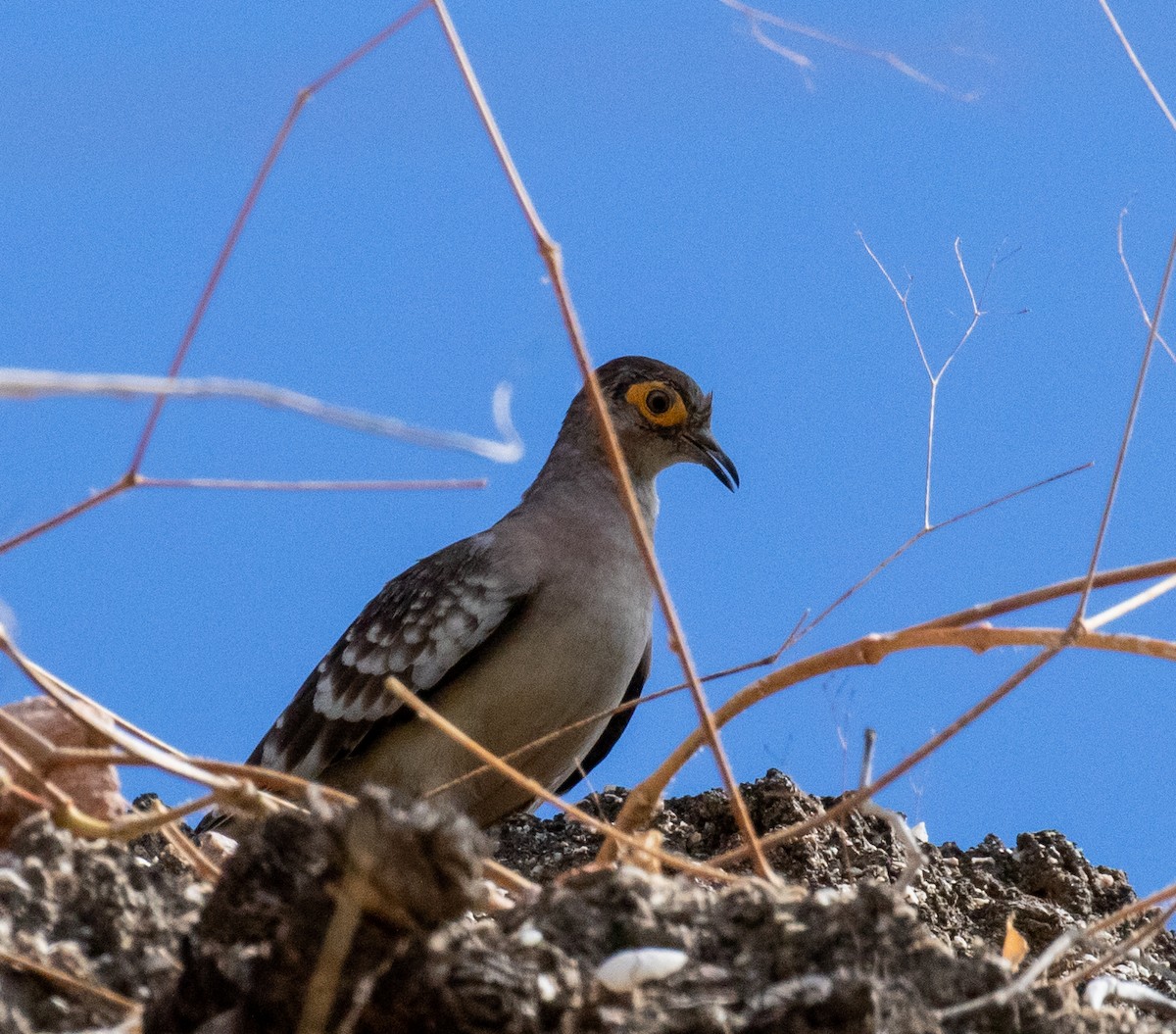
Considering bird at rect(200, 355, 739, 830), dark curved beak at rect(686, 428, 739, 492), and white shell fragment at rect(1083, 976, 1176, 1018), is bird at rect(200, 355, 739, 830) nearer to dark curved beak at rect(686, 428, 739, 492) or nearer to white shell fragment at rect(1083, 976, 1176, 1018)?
dark curved beak at rect(686, 428, 739, 492)

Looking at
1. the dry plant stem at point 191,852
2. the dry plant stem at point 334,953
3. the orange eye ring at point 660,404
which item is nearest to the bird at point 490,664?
the orange eye ring at point 660,404

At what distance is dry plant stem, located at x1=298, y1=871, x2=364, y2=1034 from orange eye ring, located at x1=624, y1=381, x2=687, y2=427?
4.42 m

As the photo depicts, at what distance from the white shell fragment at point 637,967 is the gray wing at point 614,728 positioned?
380 centimetres

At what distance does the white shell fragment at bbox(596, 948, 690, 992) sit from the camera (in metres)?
2.28

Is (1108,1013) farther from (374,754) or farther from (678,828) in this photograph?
(374,754)

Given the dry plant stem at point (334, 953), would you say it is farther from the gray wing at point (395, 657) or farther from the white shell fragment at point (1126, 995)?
the gray wing at point (395, 657)

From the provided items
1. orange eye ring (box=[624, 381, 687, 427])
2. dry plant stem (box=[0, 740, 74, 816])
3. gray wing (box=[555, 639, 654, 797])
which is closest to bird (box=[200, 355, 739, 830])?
gray wing (box=[555, 639, 654, 797])

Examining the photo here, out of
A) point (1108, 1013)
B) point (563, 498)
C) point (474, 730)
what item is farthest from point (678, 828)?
point (1108, 1013)

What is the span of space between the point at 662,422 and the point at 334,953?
4483 mm

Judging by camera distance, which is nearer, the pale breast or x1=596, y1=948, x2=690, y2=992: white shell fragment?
x1=596, y1=948, x2=690, y2=992: white shell fragment

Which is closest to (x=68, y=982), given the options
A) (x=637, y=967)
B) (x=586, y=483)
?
(x=637, y=967)

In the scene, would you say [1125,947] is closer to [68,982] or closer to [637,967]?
[637,967]

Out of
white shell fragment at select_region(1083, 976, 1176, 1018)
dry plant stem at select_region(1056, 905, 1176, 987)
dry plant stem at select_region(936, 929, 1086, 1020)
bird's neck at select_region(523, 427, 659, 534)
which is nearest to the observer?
dry plant stem at select_region(936, 929, 1086, 1020)

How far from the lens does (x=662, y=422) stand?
6.34 meters
